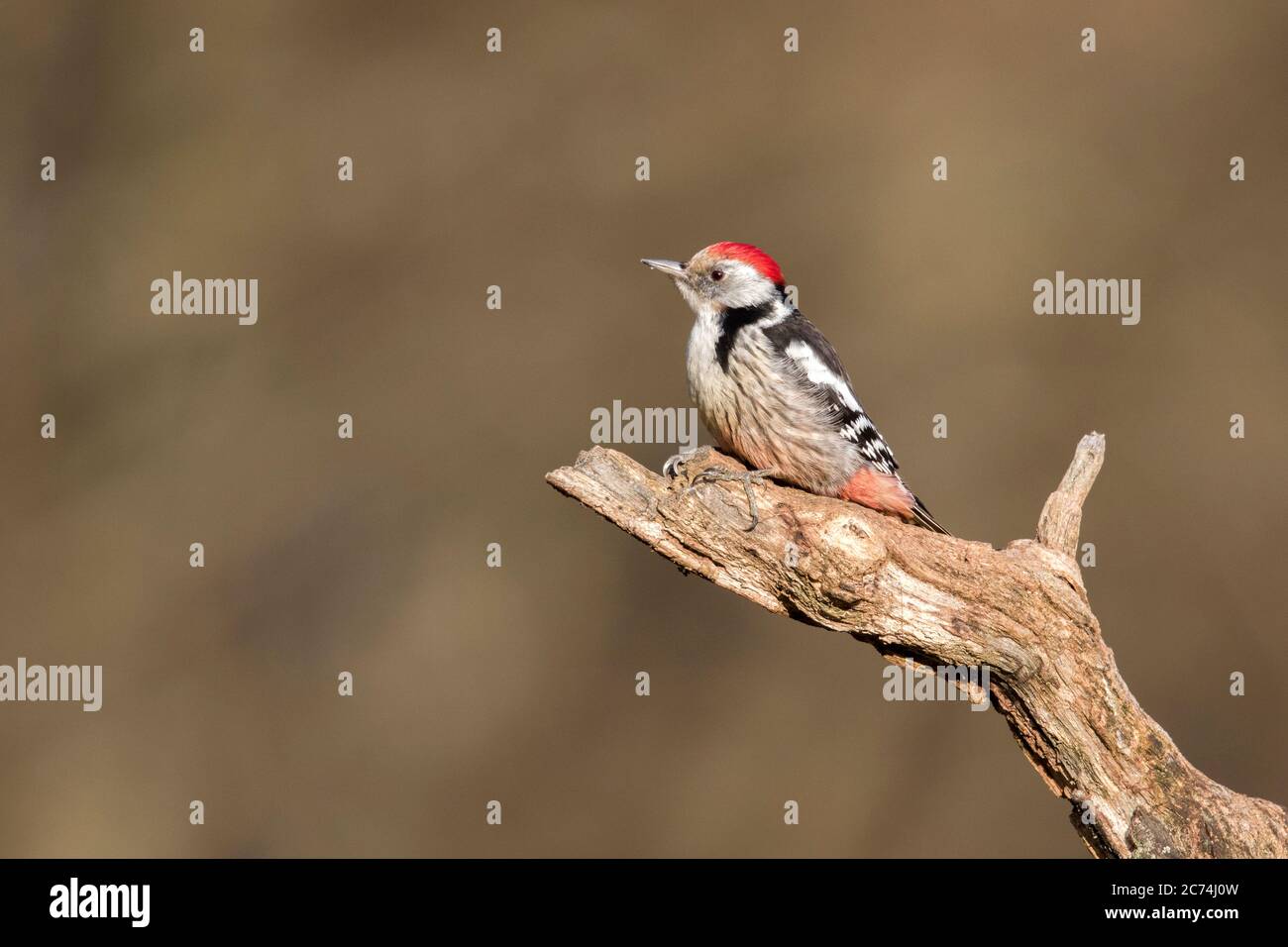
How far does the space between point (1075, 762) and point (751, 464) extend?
4.74 feet

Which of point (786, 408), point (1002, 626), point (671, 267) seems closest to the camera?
point (1002, 626)

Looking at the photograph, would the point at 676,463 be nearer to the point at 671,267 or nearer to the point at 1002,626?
the point at 671,267

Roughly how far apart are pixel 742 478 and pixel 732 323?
34.0 inches

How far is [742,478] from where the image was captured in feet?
12.9

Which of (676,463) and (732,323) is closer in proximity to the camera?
(676,463)

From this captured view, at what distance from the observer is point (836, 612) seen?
12.1 ft

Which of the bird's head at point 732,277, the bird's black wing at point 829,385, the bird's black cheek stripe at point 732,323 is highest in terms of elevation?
the bird's head at point 732,277

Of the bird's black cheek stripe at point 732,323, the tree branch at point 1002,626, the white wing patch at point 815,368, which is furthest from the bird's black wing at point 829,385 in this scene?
the tree branch at point 1002,626

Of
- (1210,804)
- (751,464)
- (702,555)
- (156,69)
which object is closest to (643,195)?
(156,69)

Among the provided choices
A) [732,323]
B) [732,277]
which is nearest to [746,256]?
[732,277]

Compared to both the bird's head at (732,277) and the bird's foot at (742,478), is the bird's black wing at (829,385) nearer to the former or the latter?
the bird's head at (732,277)

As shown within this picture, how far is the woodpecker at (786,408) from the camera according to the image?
4.29 metres

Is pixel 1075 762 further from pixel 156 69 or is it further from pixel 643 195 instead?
pixel 156 69

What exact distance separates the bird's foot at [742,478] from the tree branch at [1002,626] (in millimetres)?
28
